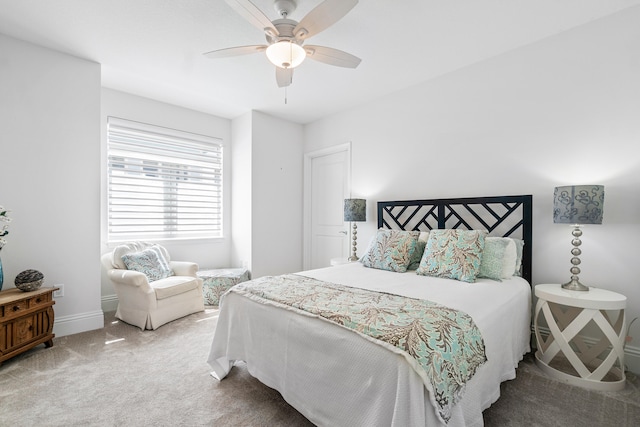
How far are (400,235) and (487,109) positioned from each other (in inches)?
58.8

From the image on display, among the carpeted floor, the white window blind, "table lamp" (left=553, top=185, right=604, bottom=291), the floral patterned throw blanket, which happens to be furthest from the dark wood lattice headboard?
the white window blind

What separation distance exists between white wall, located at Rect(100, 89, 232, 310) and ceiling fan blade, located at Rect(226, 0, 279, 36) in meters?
2.73

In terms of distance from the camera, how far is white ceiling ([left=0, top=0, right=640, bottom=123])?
6.87 feet

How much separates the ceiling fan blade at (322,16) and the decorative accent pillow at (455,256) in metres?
1.85

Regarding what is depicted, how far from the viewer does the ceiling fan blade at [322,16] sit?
1.59 metres

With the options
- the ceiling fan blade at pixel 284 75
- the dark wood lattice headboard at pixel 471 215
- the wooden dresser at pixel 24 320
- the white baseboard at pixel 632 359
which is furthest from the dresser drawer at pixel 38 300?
the white baseboard at pixel 632 359

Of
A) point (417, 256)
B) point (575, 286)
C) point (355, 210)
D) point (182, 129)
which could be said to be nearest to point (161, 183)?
point (182, 129)

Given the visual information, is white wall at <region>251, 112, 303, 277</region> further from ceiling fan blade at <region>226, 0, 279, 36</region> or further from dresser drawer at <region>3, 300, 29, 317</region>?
ceiling fan blade at <region>226, 0, 279, 36</region>

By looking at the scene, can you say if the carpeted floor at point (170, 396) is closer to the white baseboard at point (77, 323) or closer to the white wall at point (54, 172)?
the white baseboard at point (77, 323)

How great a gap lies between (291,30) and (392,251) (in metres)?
1.96

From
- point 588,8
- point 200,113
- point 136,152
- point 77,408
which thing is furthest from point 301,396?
point 200,113

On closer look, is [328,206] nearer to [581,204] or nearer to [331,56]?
[331,56]

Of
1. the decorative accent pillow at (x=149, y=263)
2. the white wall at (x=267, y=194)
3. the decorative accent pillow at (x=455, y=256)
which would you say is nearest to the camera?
the decorative accent pillow at (x=455, y=256)

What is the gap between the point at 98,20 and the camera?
2246 millimetres
